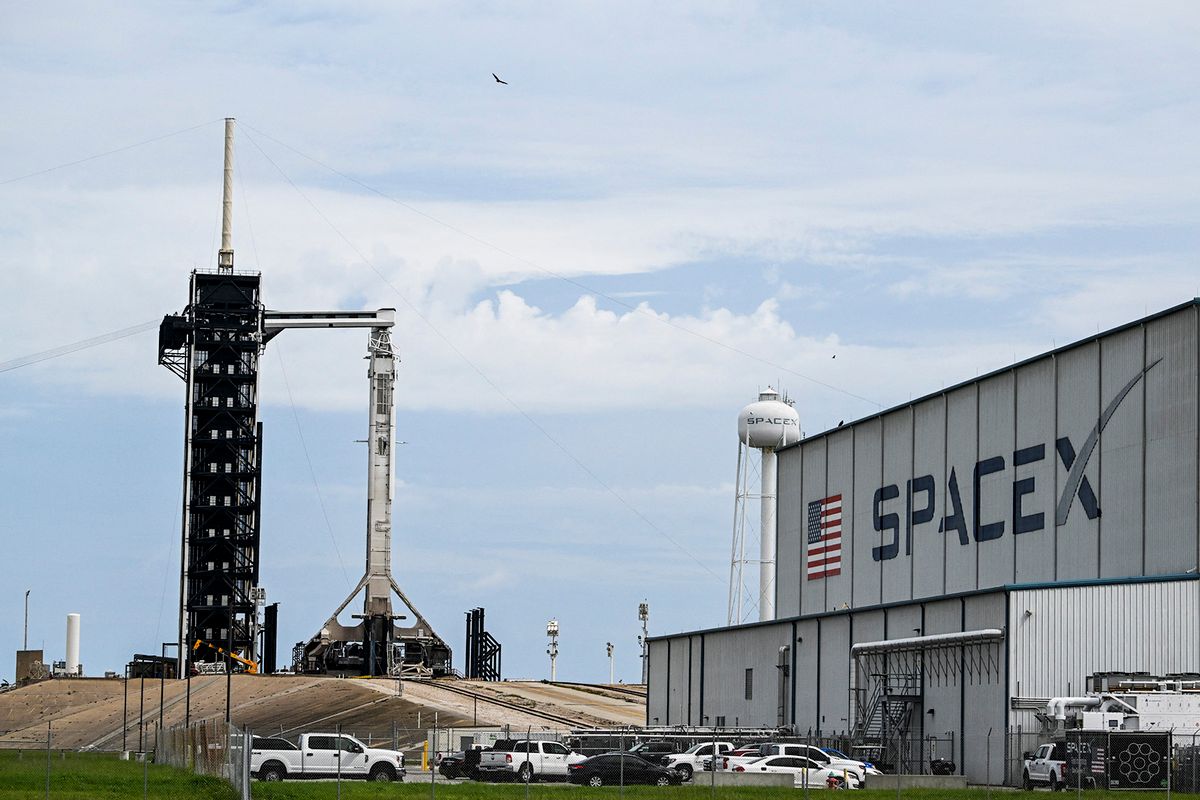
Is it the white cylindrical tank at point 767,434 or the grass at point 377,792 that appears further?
the white cylindrical tank at point 767,434

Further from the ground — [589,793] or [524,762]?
[589,793]

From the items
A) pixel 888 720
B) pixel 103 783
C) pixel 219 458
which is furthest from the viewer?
pixel 219 458

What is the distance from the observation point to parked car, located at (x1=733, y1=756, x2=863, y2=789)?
4941 cm

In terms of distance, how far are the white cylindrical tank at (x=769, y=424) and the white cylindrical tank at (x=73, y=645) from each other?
53045 mm

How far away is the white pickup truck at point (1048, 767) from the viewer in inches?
1785

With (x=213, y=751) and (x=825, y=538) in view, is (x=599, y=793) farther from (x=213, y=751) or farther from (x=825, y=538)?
(x=825, y=538)

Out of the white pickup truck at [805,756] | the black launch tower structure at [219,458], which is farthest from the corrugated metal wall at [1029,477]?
the black launch tower structure at [219,458]

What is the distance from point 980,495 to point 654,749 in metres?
19.7

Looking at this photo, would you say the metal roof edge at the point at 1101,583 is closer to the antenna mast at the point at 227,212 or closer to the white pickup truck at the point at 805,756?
the white pickup truck at the point at 805,756

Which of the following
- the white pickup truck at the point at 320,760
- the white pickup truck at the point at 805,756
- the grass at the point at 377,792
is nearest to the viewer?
the grass at the point at 377,792

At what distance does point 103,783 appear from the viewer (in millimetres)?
49219

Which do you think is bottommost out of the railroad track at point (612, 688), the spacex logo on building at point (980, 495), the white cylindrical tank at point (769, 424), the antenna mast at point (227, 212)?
the railroad track at point (612, 688)

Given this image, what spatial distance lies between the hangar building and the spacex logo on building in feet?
0.27

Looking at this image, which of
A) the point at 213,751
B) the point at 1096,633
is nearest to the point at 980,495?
the point at 1096,633
